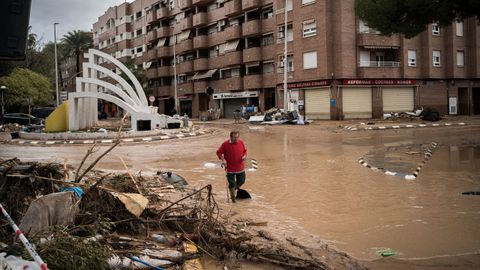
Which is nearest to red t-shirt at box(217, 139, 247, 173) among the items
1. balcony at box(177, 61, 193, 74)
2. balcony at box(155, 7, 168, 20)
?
balcony at box(177, 61, 193, 74)

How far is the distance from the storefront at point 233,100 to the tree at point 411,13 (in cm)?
2841

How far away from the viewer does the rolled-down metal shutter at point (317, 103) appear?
4012 centimetres

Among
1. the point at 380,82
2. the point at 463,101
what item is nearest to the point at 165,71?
the point at 380,82

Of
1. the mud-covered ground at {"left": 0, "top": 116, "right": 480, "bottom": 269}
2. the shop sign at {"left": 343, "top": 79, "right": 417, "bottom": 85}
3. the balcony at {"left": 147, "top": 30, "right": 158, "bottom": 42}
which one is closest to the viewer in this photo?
the mud-covered ground at {"left": 0, "top": 116, "right": 480, "bottom": 269}

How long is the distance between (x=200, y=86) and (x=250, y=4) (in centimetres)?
1400

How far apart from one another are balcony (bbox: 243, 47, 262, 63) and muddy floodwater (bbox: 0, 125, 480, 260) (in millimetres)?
29912

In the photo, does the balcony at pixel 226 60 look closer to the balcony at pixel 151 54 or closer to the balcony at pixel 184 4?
the balcony at pixel 184 4

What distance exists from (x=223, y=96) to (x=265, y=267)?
49.3 m

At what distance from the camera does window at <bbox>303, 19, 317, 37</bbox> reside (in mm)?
40344

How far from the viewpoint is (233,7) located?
5119cm

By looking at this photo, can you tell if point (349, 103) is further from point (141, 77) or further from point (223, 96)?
point (141, 77)

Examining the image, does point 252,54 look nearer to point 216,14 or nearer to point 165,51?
point 216,14

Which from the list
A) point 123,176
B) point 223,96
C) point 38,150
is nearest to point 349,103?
point 223,96

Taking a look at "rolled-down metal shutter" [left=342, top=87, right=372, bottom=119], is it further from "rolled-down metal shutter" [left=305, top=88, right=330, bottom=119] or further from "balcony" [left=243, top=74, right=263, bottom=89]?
"balcony" [left=243, top=74, right=263, bottom=89]
